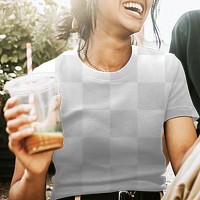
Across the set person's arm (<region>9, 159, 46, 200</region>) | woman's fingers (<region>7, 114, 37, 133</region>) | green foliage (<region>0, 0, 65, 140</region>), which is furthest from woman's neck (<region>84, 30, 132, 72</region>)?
green foliage (<region>0, 0, 65, 140</region>)

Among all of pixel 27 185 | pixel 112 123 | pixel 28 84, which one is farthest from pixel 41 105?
pixel 112 123

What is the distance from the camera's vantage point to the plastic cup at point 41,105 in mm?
1257

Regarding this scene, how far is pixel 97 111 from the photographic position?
170 cm

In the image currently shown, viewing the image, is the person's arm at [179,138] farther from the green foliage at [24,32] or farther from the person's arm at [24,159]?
the green foliage at [24,32]

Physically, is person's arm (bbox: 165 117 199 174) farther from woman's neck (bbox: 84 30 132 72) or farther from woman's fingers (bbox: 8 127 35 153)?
woman's fingers (bbox: 8 127 35 153)

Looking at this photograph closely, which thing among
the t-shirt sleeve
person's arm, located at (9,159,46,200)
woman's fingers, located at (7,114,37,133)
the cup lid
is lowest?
person's arm, located at (9,159,46,200)

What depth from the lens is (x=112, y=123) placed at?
1.71 metres

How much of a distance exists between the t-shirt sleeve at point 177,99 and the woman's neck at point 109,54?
18 cm

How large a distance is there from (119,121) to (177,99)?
0.69 feet

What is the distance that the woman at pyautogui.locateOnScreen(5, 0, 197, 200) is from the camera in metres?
1.68

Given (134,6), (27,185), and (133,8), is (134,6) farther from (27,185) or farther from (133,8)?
(27,185)

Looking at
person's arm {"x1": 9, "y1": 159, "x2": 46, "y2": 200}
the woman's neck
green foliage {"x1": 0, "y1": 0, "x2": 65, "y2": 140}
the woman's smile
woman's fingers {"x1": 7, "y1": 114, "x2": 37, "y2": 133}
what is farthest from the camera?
green foliage {"x1": 0, "y1": 0, "x2": 65, "y2": 140}

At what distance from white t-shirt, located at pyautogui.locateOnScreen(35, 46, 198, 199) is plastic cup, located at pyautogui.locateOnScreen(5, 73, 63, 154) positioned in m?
0.37

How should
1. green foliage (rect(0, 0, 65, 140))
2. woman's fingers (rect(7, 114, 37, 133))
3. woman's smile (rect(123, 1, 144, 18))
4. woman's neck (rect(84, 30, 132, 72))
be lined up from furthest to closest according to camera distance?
green foliage (rect(0, 0, 65, 140)) < woman's neck (rect(84, 30, 132, 72)) < woman's smile (rect(123, 1, 144, 18)) < woman's fingers (rect(7, 114, 37, 133))
